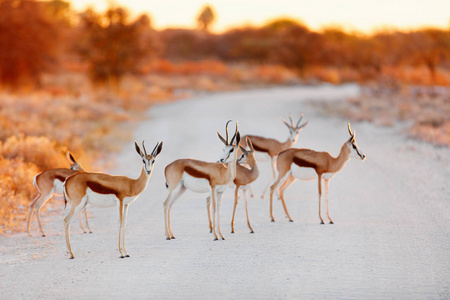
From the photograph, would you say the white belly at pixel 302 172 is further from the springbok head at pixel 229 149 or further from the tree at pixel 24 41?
the tree at pixel 24 41

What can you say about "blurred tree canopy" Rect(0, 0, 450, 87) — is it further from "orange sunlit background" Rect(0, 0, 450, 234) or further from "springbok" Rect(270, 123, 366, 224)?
"springbok" Rect(270, 123, 366, 224)

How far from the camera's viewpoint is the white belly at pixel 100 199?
7.69 metres

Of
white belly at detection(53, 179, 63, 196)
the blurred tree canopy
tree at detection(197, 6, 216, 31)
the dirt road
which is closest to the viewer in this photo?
the dirt road

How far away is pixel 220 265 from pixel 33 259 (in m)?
2.47

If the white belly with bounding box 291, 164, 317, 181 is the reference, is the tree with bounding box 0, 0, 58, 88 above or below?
above

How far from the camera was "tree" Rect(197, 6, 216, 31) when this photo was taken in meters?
116

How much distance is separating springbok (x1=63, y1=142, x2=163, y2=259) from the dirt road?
62 centimetres

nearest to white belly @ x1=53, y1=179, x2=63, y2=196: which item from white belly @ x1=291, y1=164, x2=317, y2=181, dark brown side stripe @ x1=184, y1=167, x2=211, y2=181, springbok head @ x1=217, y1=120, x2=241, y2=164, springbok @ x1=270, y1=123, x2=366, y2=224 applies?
dark brown side stripe @ x1=184, y1=167, x2=211, y2=181

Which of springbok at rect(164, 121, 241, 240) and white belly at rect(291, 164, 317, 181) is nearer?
springbok at rect(164, 121, 241, 240)

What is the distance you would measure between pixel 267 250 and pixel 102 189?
7.59 feet

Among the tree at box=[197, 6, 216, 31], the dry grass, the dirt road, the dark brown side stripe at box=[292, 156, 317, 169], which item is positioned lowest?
the dirt road

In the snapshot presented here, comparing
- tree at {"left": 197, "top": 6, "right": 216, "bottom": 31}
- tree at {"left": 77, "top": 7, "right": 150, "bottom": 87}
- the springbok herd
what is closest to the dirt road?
the springbok herd

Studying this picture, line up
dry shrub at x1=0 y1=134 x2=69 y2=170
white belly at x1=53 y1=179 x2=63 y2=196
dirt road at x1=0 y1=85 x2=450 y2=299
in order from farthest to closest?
dry shrub at x1=0 y1=134 x2=69 y2=170
white belly at x1=53 y1=179 x2=63 y2=196
dirt road at x1=0 y1=85 x2=450 y2=299

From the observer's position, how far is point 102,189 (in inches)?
303
